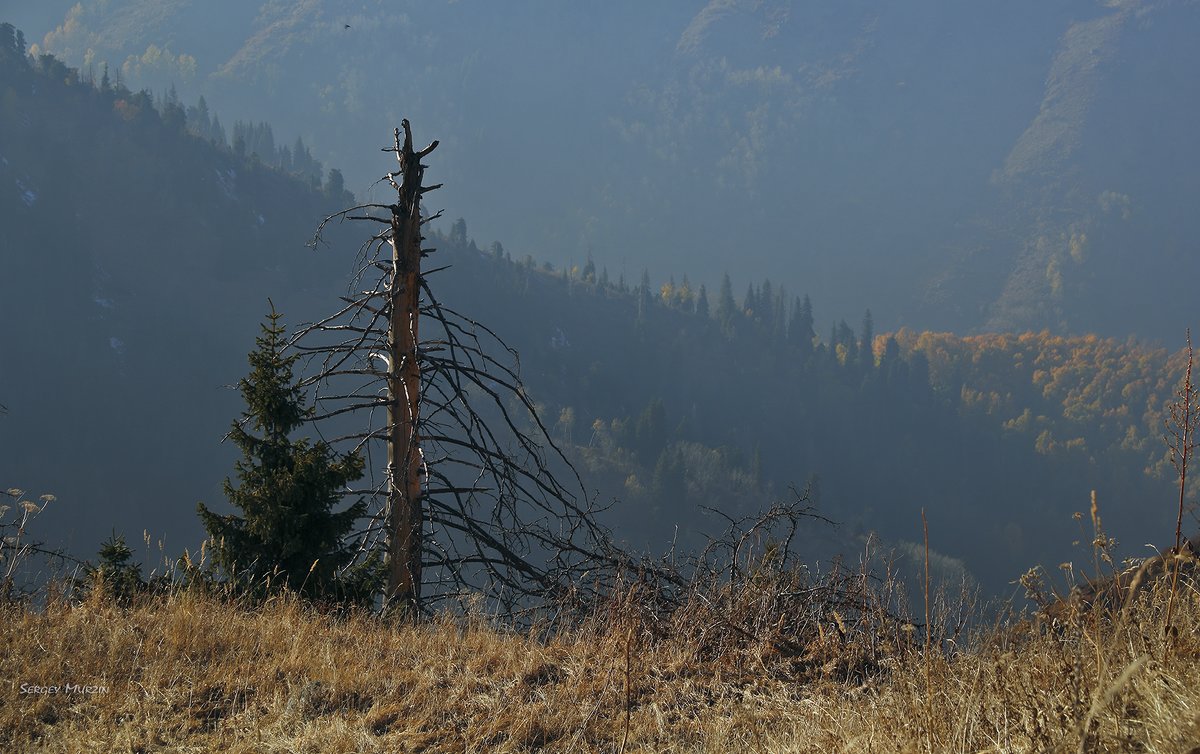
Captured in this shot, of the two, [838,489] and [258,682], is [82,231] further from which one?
[258,682]

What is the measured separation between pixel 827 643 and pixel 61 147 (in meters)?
226

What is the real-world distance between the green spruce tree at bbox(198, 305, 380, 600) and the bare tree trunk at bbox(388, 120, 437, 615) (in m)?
0.54

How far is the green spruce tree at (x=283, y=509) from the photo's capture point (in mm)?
8969

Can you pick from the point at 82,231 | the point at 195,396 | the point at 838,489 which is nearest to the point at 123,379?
the point at 195,396

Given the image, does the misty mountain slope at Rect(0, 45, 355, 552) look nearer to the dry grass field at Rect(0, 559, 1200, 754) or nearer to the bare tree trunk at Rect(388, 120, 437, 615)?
the bare tree trunk at Rect(388, 120, 437, 615)

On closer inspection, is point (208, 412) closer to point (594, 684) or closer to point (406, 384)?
point (406, 384)

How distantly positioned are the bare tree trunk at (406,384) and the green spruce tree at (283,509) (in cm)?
54

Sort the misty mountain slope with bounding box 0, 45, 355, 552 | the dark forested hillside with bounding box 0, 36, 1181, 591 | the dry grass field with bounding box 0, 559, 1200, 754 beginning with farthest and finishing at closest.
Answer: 1. the dark forested hillside with bounding box 0, 36, 1181, 591
2. the misty mountain slope with bounding box 0, 45, 355, 552
3. the dry grass field with bounding box 0, 559, 1200, 754

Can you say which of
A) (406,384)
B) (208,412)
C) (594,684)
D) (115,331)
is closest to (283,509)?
(406,384)

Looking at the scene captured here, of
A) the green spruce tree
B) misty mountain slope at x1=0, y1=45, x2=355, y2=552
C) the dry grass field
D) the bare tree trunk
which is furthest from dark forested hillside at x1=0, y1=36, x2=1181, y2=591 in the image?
the dry grass field

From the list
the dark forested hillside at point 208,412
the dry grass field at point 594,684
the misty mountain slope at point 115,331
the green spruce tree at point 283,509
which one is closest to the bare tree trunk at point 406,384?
the green spruce tree at point 283,509

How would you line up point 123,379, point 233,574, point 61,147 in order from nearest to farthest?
point 233,574 < point 123,379 < point 61,147

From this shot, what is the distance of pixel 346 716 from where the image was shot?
469cm

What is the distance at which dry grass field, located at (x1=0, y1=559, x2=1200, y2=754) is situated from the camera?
351 centimetres
